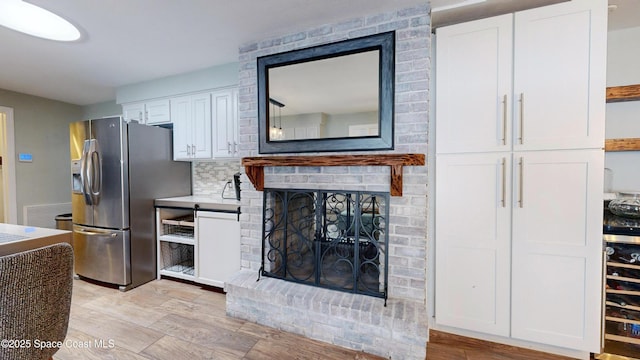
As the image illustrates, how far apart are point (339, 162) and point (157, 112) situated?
2.59 metres

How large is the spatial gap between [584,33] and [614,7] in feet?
1.11

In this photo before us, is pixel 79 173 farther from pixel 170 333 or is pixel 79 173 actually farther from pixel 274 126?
pixel 274 126

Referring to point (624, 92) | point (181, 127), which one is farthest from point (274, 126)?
point (624, 92)

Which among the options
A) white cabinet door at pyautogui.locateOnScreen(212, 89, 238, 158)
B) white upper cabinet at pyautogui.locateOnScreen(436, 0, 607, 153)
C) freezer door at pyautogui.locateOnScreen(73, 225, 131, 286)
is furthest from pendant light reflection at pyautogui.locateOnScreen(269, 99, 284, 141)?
freezer door at pyautogui.locateOnScreen(73, 225, 131, 286)

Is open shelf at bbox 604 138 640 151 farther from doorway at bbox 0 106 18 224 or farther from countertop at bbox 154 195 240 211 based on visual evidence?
doorway at bbox 0 106 18 224

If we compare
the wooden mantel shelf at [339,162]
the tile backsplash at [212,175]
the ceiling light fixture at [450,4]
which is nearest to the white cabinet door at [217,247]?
the wooden mantel shelf at [339,162]

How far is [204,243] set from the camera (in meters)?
2.63

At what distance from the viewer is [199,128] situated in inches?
115

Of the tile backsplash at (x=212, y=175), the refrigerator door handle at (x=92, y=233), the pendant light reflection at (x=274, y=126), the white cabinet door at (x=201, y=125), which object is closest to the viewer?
the pendant light reflection at (x=274, y=126)

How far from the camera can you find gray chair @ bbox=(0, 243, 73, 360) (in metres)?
0.84

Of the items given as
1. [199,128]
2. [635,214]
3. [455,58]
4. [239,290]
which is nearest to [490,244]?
[635,214]

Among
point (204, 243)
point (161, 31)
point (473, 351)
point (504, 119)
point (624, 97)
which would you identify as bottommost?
point (473, 351)

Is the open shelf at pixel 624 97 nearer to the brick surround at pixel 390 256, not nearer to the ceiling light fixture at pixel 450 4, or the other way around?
the ceiling light fixture at pixel 450 4

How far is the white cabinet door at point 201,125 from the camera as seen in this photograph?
2877mm
